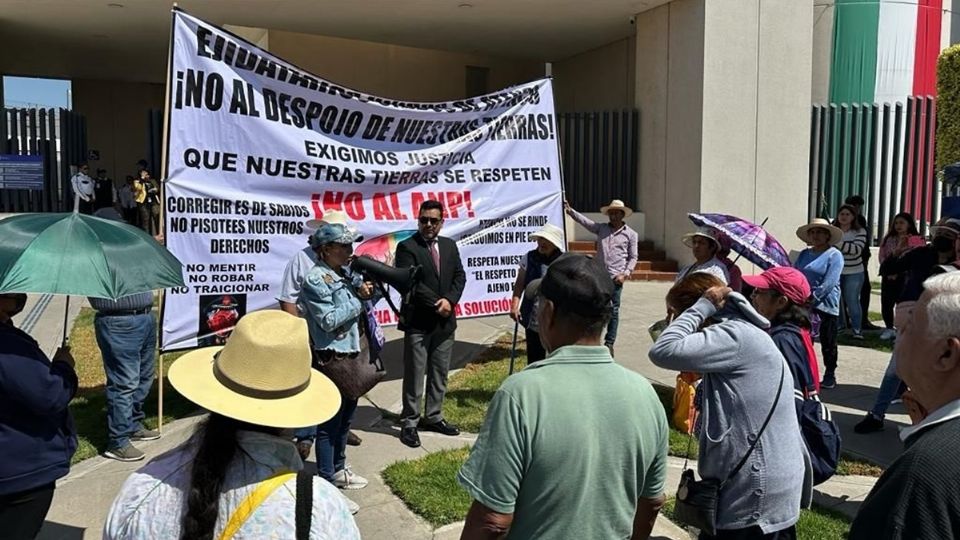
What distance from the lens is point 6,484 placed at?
2943mm

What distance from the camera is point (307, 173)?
6496 mm

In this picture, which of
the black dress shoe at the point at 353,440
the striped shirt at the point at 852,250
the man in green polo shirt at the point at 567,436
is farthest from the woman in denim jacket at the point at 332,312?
the striped shirt at the point at 852,250

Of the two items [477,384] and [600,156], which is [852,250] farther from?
[600,156]

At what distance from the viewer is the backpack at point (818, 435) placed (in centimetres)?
339

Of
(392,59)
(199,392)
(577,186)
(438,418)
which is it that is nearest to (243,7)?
(392,59)

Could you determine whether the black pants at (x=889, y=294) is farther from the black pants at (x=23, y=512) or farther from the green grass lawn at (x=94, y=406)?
the black pants at (x=23, y=512)

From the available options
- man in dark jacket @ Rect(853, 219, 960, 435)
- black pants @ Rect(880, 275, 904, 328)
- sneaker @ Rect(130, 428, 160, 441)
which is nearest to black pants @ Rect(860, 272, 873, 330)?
black pants @ Rect(880, 275, 904, 328)

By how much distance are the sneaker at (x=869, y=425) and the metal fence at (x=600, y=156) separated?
379 inches

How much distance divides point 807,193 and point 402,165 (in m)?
10.5

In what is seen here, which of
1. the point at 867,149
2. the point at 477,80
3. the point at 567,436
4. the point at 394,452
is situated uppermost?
the point at 477,80

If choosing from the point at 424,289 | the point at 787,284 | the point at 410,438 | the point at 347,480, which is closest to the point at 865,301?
the point at 424,289

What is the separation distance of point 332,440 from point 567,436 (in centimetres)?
289

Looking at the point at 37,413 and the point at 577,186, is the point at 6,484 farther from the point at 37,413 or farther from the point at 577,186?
the point at 577,186

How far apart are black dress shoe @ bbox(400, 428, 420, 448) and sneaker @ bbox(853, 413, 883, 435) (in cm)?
353
